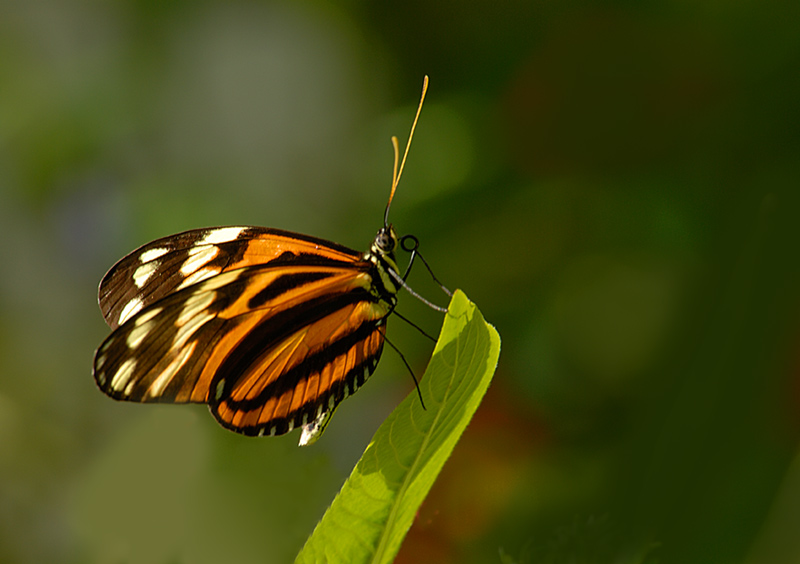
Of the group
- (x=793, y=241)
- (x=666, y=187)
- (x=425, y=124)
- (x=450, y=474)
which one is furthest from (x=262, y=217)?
(x=793, y=241)

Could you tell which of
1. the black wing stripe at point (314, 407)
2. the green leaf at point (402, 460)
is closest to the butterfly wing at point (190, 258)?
the black wing stripe at point (314, 407)

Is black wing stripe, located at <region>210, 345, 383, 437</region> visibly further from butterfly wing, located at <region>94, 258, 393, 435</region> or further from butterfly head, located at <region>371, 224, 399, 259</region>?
butterfly head, located at <region>371, 224, 399, 259</region>

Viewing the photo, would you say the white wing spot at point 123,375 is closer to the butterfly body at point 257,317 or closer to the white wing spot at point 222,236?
the butterfly body at point 257,317

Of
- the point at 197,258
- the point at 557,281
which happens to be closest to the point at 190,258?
the point at 197,258

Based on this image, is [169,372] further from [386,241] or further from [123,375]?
[386,241]

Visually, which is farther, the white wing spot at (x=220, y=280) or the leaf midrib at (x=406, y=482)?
the white wing spot at (x=220, y=280)

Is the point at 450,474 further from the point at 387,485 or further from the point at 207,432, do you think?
the point at 387,485

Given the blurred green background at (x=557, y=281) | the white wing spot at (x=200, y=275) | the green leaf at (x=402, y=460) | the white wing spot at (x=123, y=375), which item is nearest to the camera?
Result: the green leaf at (x=402, y=460)

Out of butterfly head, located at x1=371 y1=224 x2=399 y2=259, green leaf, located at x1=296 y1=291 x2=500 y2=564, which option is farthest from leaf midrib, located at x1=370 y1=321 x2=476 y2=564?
butterfly head, located at x1=371 y1=224 x2=399 y2=259
